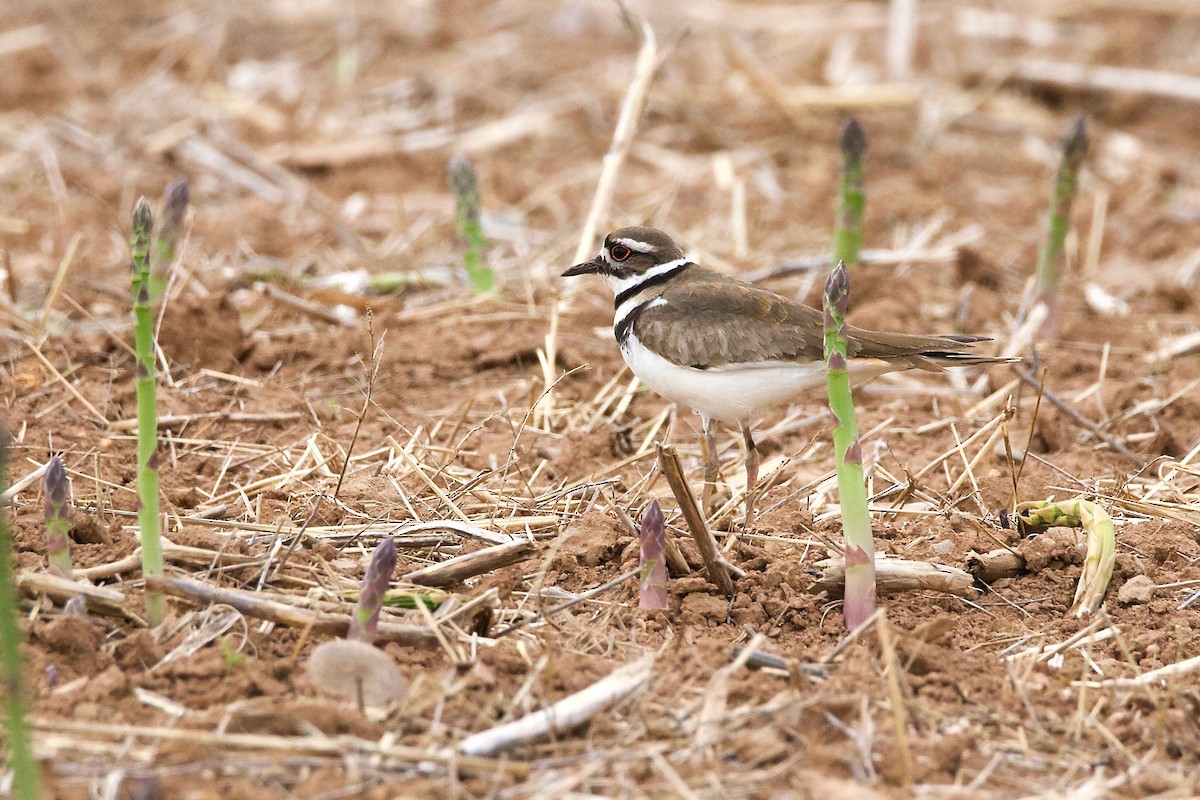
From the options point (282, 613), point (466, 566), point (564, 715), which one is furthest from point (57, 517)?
point (564, 715)

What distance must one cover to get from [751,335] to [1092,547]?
1.43 meters

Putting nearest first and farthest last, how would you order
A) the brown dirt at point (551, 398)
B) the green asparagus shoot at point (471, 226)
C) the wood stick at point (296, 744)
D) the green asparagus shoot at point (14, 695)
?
the green asparagus shoot at point (14, 695) < the wood stick at point (296, 744) < the brown dirt at point (551, 398) < the green asparagus shoot at point (471, 226)

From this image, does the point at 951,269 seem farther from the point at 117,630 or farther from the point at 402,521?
the point at 117,630

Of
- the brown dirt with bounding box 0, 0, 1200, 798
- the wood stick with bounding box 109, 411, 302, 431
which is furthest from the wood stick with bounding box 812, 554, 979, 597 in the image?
the wood stick with bounding box 109, 411, 302, 431

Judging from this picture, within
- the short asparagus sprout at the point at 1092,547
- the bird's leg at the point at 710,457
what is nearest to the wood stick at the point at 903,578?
the short asparagus sprout at the point at 1092,547

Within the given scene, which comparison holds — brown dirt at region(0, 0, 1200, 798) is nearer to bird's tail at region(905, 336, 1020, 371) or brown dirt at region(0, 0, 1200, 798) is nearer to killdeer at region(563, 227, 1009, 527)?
killdeer at region(563, 227, 1009, 527)

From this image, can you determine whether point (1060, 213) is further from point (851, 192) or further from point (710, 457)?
point (710, 457)

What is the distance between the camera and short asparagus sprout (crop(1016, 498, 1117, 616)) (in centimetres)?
441

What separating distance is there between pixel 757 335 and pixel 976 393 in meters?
1.88

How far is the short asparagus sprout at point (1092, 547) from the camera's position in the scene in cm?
441

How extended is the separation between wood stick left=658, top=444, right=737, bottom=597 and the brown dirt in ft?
0.18

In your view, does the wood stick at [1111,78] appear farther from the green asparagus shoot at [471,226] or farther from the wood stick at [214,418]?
the wood stick at [214,418]

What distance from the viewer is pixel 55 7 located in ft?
40.9

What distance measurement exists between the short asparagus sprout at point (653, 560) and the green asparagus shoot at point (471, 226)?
309cm
